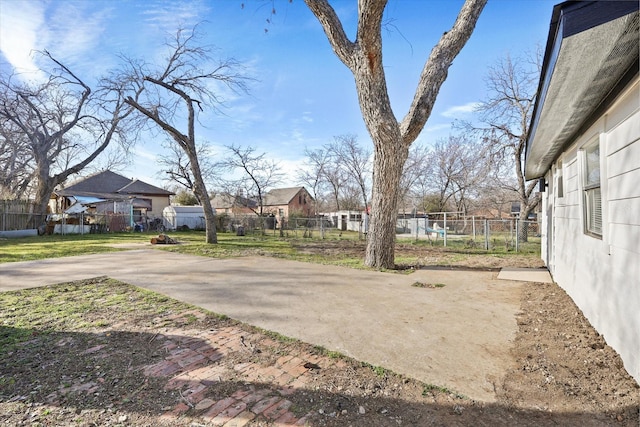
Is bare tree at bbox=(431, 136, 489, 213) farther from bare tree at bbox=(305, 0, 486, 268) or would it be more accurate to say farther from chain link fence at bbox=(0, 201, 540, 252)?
bare tree at bbox=(305, 0, 486, 268)

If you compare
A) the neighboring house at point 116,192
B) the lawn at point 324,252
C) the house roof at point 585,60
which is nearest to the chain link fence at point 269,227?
the lawn at point 324,252

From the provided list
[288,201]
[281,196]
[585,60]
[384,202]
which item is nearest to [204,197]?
[384,202]

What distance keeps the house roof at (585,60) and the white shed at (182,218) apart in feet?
78.7

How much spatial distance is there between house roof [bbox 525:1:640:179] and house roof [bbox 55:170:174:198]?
33.4 meters

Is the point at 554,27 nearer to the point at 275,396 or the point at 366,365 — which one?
the point at 366,365

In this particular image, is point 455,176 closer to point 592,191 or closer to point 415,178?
point 415,178

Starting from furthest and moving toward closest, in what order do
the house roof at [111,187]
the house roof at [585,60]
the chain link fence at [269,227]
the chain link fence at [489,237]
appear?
the house roof at [111,187]
the chain link fence at [269,227]
the chain link fence at [489,237]
the house roof at [585,60]

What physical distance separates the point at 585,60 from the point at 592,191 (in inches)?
85.9

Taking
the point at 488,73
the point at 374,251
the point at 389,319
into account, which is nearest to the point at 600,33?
the point at 389,319

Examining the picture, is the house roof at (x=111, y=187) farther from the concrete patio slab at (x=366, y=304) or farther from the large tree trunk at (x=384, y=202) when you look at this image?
the large tree trunk at (x=384, y=202)

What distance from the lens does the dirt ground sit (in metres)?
1.78

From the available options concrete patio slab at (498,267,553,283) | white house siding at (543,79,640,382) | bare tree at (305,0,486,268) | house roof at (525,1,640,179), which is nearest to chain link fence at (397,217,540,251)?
concrete patio slab at (498,267,553,283)

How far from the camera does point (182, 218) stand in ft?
80.5

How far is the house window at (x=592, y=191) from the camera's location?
3.30 m
